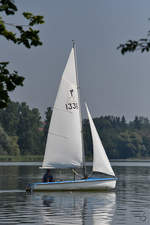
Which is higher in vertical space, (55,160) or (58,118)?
(58,118)

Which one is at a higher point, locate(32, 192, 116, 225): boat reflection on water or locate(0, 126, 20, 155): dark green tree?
locate(0, 126, 20, 155): dark green tree

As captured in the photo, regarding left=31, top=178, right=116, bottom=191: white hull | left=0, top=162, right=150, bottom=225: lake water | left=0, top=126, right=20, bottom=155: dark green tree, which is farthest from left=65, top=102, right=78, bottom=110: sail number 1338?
left=0, top=126, right=20, bottom=155: dark green tree

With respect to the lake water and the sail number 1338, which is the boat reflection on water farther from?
the sail number 1338

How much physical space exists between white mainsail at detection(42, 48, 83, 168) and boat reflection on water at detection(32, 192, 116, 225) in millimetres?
3501

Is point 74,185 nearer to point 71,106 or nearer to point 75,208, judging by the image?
point 71,106

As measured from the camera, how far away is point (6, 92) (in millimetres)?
15398

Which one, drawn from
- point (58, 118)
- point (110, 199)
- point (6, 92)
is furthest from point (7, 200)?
point (6, 92)

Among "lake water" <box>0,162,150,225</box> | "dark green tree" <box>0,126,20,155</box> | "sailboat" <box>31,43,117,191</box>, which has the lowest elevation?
"lake water" <box>0,162,150,225</box>

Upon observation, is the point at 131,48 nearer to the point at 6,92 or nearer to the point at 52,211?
the point at 6,92

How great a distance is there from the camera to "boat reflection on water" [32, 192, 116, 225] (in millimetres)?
29500

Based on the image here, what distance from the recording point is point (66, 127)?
161 ft

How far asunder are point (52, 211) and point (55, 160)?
14.6 m

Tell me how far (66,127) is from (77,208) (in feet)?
46.9

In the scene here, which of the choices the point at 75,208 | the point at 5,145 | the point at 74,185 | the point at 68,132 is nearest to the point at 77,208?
the point at 75,208
